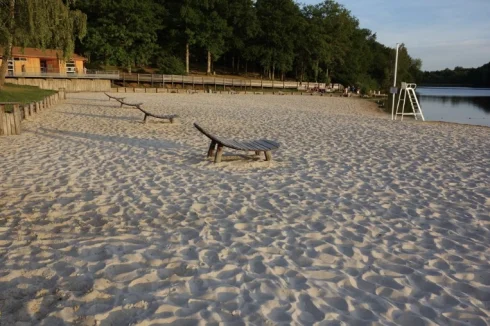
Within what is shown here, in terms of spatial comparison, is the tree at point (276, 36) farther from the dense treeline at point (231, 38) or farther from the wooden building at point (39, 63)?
the wooden building at point (39, 63)

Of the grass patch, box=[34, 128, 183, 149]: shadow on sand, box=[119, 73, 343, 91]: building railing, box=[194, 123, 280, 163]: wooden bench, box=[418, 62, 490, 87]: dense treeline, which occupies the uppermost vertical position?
box=[418, 62, 490, 87]: dense treeline

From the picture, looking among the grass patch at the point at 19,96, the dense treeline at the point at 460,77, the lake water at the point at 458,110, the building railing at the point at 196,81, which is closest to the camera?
the grass patch at the point at 19,96

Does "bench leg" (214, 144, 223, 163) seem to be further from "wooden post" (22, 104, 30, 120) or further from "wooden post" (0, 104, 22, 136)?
"wooden post" (22, 104, 30, 120)

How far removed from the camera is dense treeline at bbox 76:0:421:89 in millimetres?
53062

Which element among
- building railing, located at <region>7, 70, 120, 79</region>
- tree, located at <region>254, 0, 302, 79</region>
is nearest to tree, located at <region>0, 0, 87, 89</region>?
building railing, located at <region>7, 70, 120, 79</region>

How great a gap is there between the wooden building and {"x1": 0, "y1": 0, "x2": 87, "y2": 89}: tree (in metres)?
17.4

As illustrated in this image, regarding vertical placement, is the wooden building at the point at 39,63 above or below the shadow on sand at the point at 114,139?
above

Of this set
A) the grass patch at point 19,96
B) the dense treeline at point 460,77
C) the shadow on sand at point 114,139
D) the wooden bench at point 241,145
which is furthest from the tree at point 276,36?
the dense treeline at point 460,77

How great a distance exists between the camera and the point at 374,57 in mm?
95562

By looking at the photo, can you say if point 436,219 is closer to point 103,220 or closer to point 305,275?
point 305,275

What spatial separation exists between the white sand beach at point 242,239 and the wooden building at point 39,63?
35.6m

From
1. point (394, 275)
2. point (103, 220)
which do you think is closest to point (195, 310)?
point (394, 275)

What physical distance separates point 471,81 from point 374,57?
194 ft

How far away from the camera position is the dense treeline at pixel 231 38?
53062 millimetres
